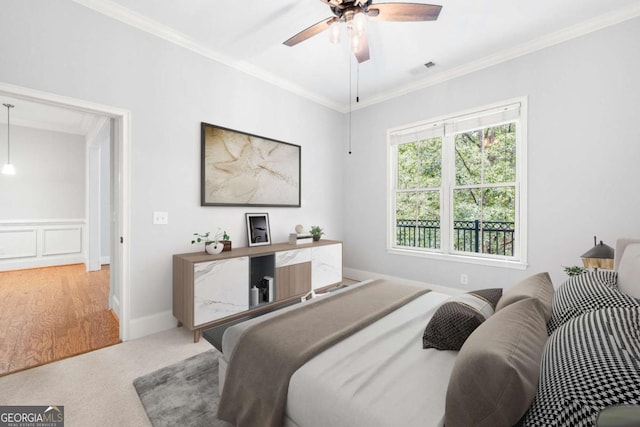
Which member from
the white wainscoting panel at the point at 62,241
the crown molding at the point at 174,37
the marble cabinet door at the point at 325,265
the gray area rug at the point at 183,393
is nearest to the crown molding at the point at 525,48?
the crown molding at the point at 174,37

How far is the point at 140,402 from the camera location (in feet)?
5.61

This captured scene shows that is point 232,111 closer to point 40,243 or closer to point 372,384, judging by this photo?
point 372,384

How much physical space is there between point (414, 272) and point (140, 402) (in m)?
3.30

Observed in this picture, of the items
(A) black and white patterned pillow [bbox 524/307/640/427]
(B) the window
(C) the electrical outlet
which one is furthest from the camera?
(B) the window

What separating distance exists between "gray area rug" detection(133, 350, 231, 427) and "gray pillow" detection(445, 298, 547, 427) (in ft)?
4.32

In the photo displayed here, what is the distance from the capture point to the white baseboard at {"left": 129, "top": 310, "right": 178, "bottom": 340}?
101 inches

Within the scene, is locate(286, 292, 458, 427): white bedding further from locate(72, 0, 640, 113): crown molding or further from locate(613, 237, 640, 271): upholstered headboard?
locate(72, 0, 640, 113): crown molding

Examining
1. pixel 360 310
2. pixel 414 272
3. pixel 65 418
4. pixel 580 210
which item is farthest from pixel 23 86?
pixel 580 210

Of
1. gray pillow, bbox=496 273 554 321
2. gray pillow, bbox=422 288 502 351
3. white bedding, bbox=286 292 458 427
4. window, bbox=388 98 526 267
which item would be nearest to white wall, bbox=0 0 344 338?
window, bbox=388 98 526 267

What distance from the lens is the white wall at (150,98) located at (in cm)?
213

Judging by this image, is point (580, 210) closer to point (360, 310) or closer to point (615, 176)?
point (615, 176)

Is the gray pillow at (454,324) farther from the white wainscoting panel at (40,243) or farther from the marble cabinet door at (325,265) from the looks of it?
the white wainscoting panel at (40,243)

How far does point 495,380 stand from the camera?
0.74 metres

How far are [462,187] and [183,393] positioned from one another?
3.55m
